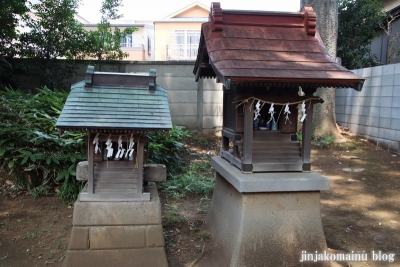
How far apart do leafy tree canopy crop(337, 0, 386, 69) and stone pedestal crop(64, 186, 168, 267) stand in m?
11.3

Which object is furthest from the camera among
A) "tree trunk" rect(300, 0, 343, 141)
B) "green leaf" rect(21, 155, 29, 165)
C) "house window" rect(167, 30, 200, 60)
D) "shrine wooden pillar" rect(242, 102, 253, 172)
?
"house window" rect(167, 30, 200, 60)

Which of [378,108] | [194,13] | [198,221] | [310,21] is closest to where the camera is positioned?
[310,21]

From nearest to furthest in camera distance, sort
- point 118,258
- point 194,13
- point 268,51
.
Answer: point 118,258
point 268,51
point 194,13

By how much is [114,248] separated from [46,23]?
804cm

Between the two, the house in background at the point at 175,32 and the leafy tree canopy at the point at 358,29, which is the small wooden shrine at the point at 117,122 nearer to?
the leafy tree canopy at the point at 358,29

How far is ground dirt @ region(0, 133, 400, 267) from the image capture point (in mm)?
4777

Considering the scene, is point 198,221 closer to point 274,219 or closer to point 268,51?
point 274,219

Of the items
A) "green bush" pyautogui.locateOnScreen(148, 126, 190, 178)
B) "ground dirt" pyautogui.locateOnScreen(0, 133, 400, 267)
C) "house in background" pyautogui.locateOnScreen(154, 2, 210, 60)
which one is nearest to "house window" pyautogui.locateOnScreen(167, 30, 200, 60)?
"house in background" pyautogui.locateOnScreen(154, 2, 210, 60)

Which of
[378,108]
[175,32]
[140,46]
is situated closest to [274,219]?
[378,108]

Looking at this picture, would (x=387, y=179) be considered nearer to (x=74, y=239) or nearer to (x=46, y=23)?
(x=74, y=239)

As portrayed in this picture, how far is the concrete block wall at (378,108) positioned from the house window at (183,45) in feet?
45.9

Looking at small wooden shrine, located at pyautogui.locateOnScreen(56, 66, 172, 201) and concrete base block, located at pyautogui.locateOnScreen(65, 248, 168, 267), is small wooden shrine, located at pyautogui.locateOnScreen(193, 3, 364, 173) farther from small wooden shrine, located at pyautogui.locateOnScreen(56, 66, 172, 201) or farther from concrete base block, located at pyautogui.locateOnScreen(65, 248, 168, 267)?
concrete base block, located at pyautogui.locateOnScreen(65, 248, 168, 267)

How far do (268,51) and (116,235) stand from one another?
9.85 feet

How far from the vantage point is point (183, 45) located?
24.4 meters
